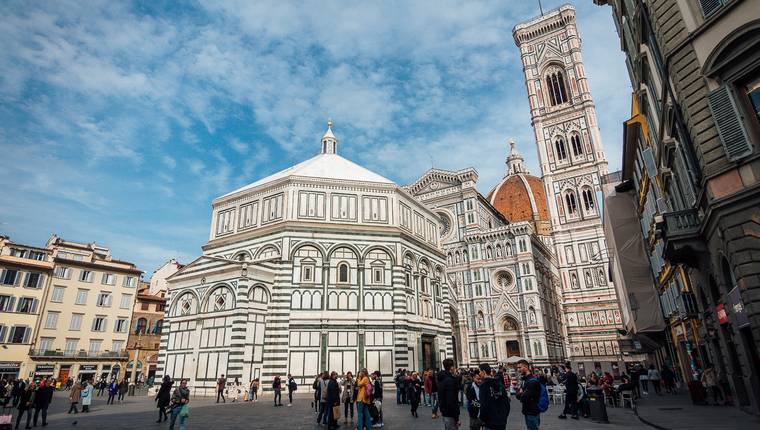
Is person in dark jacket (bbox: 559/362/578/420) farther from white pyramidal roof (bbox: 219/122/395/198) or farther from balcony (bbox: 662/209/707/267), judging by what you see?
white pyramidal roof (bbox: 219/122/395/198)

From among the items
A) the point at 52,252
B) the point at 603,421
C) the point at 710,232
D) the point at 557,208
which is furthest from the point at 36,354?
the point at 557,208

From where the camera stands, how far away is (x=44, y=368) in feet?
114

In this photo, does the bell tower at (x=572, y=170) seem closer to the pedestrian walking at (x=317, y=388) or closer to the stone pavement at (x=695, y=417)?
the stone pavement at (x=695, y=417)

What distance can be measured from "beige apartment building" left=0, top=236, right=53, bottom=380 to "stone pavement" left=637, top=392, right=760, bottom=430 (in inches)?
1684

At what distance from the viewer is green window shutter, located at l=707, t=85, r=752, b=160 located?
9.60m

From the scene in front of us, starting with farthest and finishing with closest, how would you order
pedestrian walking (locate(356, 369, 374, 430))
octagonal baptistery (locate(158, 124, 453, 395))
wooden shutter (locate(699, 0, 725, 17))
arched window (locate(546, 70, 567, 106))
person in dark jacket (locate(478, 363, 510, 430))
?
arched window (locate(546, 70, 567, 106)) < octagonal baptistery (locate(158, 124, 453, 395)) < wooden shutter (locate(699, 0, 725, 17)) < pedestrian walking (locate(356, 369, 374, 430)) < person in dark jacket (locate(478, 363, 510, 430))

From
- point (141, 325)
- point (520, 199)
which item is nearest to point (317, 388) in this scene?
point (141, 325)

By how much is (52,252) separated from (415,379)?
38301 mm

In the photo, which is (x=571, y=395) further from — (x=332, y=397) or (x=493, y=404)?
(x=493, y=404)

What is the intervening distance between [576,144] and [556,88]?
10.3m

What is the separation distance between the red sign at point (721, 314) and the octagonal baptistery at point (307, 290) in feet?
57.2

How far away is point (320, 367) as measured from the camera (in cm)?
2505

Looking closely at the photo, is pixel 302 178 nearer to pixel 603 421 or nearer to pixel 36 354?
pixel 603 421

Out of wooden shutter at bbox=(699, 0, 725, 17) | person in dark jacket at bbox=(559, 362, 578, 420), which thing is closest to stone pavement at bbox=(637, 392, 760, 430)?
person in dark jacket at bbox=(559, 362, 578, 420)
